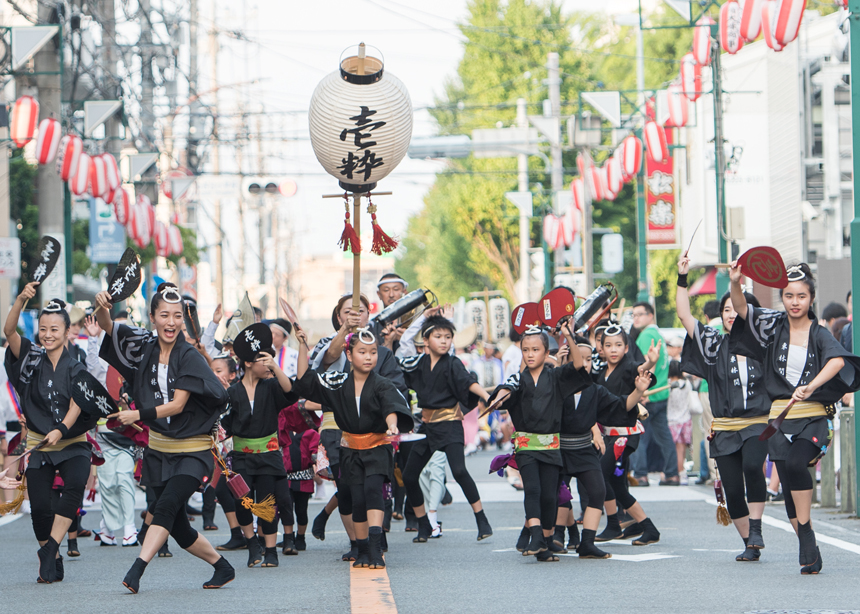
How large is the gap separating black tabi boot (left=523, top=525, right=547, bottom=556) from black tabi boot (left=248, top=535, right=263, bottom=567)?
1794 millimetres

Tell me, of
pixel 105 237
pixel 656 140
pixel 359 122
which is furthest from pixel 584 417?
pixel 105 237

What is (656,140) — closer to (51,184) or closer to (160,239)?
(160,239)

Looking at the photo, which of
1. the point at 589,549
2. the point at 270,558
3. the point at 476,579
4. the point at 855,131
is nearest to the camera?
the point at 476,579

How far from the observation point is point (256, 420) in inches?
323

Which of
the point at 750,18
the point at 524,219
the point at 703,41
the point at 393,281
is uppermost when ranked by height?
the point at 703,41

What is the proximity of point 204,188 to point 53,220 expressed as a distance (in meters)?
13.8

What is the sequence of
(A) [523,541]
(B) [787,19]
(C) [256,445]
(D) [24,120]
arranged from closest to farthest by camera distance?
(C) [256,445], (A) [523,541], (B) [787,19], (D) [24,120]

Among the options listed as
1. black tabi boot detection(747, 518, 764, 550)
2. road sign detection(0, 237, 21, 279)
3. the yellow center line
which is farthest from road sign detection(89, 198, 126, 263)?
black tabi boot detection(747, 518, 764, 550)

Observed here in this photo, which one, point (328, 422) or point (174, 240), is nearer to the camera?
point (328, 422)

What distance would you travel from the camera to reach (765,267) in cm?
743

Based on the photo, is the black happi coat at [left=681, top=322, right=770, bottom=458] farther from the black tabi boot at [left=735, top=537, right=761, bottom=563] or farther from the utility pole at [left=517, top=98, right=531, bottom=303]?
the utility pole at [left=517, top=98, right=531, bottom=303]

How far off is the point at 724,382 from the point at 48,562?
14.6 feet

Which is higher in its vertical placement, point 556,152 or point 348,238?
point 556,152

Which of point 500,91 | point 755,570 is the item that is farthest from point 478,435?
point 500,91
